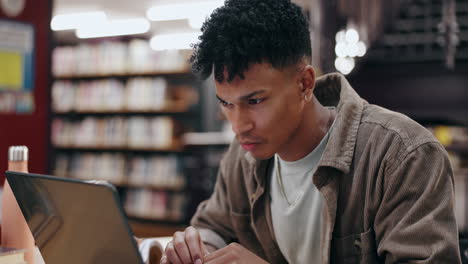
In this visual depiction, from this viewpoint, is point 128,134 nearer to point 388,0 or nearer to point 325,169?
point 388,0

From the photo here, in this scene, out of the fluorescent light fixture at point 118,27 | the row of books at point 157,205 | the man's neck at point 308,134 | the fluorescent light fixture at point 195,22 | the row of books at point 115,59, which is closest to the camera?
the man's neck at point 308,134

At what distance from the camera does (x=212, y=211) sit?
1.45 m

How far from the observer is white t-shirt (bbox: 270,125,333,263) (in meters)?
1.22

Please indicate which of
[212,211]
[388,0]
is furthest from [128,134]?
[212,211]

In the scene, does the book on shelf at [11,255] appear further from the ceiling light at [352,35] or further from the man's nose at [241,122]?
the ceiling light at [352,35]

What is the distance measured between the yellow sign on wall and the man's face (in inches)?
73.5

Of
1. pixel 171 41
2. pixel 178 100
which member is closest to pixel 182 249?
pixel 178 100

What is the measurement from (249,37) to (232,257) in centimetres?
46

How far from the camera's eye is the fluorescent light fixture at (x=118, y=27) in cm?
900

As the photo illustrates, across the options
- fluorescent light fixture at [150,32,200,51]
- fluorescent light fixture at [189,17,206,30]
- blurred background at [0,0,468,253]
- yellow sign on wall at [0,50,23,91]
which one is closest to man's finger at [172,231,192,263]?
yellow sign on wall at [0,50,23,91]

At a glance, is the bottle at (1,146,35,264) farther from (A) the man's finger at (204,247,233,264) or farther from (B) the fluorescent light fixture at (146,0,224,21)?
(B) the fluorescent light fixture at (146,0,224,21)

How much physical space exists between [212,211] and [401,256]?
640mm

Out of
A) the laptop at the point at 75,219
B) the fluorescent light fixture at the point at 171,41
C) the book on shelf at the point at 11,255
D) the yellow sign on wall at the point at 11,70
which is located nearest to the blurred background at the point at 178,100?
the yellow sign on wall at the point at 11,70

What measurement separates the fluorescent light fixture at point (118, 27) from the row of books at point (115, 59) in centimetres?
324
